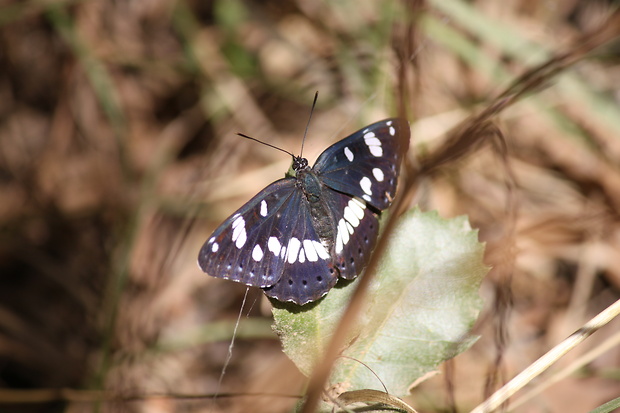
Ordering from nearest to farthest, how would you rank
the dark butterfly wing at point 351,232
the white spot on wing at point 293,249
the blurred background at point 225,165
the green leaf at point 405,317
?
the green leaf at point 405,317
the dark butterfly wing at point 351,232
the white spot on wing at point 293,249
the blurred background at point 225,165

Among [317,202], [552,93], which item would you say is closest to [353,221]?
[317,202]

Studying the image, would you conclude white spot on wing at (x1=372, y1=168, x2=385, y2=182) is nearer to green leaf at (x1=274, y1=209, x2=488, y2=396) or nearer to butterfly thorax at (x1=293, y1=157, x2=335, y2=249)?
butterfly thorax at (x1=293, y1=157, x2=335, y2=249)

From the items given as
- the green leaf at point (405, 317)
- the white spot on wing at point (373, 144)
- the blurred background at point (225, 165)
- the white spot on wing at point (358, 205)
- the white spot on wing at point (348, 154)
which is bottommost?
the green leaf at point (405, 317)

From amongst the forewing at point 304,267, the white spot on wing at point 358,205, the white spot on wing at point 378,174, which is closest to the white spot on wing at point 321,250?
the forewing at point 304,267

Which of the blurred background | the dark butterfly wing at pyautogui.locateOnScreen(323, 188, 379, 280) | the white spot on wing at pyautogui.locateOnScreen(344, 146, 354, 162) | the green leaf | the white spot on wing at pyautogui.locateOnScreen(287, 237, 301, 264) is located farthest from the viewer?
the blurred background

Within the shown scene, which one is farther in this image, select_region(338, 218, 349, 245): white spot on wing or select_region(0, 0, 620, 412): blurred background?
select_region(0, 0, 620, 412): blurred background

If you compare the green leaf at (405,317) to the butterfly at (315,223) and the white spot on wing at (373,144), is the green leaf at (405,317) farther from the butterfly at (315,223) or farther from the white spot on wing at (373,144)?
the white spot on wing at (373,144)

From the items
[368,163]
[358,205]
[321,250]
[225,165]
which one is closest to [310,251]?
[321,250]

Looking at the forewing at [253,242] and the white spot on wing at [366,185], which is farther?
the white spot on wing at [366,185]

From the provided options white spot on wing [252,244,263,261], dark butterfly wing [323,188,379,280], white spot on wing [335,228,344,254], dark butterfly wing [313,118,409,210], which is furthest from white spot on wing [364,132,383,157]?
white spot on wing [252,244,263,261]
